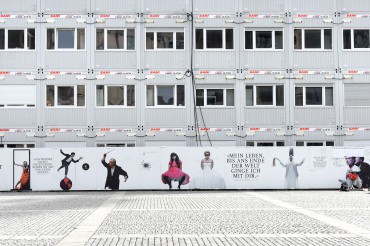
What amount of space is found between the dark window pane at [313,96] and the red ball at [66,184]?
1261 centimetres

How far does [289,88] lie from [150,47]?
285 inches

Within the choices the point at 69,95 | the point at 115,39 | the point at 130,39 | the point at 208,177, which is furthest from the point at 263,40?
the point at 69,95

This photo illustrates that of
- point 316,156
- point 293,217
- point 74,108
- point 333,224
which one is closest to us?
point 333,224

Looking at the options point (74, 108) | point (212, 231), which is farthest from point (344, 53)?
point (212, 231)

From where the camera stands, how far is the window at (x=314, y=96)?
3622cm

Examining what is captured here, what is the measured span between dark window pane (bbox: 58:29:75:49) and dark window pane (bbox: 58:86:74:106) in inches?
80.9

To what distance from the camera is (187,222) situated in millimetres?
16281

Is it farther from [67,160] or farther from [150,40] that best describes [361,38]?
[67,160]

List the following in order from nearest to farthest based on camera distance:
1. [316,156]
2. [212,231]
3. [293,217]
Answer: [212,231] < [293,217] < [316,156]

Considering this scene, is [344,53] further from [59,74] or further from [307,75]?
[59,74]

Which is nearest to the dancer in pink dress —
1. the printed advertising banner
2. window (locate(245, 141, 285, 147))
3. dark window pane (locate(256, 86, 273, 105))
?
the printed advertising banner

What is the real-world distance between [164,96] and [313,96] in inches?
296

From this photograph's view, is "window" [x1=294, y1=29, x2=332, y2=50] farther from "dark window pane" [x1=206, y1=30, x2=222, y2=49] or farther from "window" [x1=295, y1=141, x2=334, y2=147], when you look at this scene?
"window" [x1=295, y1=141, x2=334, y2=147]

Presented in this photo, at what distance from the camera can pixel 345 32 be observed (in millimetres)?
36562
